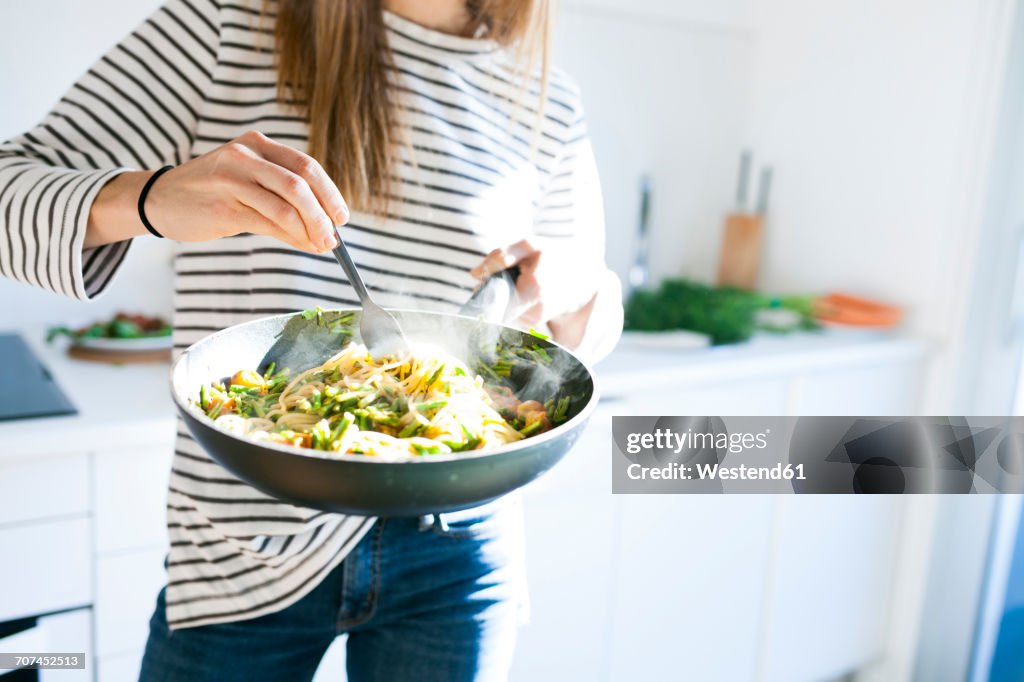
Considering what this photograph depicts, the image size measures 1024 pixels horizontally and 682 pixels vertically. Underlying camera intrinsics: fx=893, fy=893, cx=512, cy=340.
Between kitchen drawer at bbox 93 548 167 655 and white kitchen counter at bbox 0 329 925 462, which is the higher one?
white kitchen counter at bbox 0 329 925 462

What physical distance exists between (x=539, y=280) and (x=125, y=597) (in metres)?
0.91

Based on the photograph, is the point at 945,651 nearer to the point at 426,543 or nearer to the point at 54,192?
the point at 426,543

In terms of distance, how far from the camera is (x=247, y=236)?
0.93 meters

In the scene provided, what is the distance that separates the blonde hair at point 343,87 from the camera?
93 centimetres

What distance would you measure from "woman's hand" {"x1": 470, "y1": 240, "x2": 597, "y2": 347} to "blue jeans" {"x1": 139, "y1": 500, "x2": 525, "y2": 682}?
23cm

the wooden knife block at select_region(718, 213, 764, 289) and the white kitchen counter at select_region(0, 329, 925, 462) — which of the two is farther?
the wooden knife block at select_region(718, 213, 764, 289)

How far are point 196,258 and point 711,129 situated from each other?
76.9 inches

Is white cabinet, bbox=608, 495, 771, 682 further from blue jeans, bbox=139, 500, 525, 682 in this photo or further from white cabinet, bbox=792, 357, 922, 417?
blue jeans, bbox=139, 500, 525, 682

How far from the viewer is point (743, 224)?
2.52 metres

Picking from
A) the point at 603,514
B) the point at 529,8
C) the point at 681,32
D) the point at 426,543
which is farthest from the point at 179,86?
the point at 681,32

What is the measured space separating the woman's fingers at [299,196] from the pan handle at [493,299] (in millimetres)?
169

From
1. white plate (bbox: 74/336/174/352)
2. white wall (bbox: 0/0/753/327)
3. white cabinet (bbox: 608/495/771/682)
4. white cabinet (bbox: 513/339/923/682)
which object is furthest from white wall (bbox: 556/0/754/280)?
white plate (bbox: 74/336/174/352)

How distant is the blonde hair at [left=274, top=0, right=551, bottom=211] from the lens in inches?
36.4

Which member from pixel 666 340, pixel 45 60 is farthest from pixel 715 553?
pixel 45 60
